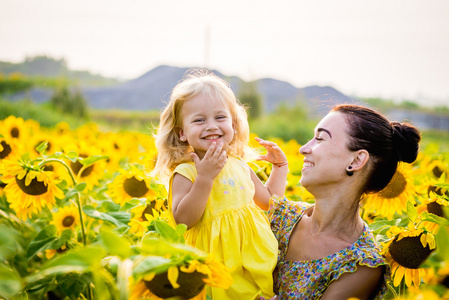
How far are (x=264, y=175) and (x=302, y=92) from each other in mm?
14131

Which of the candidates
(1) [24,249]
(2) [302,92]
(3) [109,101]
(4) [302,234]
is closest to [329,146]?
(4) [302,234]

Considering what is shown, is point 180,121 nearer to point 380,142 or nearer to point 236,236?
point 236,236

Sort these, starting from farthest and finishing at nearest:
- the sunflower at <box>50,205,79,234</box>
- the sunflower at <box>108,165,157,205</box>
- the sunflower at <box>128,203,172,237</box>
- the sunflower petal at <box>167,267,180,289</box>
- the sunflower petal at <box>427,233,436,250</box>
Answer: the sunflower at <box>50,205,79,234</box>, the sunflower at <box>108,165,157,205</box>, the sunflower at <box>128,203,172,237</box>, the sunflower petal at <box>427,233,436,250</box>, the sunflower petal at <box>167,267,180,289</box>

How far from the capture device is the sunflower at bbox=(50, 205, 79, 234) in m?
2.43

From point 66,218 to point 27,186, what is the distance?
53cm

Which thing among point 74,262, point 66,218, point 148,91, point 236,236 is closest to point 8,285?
point 74,262

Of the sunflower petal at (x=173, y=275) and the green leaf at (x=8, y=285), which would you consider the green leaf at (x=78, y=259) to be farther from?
the sunflower petal at (x=173, y=275)

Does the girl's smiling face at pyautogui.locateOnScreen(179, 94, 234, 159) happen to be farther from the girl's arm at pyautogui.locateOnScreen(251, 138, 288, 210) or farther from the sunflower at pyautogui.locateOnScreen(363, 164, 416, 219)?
the sunflower at pyautogui.locateOnScreen(363, 164, 416, 219)

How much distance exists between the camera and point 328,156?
5.67 ft

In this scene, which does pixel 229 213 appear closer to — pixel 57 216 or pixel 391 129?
pixel 391 129

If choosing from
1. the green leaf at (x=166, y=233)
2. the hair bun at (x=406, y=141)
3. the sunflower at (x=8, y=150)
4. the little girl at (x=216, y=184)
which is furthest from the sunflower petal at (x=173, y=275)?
the sunflower at (x=8, y=150)

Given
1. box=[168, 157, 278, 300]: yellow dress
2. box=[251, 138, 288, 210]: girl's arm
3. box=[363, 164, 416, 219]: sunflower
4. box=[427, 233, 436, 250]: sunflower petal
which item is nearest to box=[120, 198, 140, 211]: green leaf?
box=[168, 157, 278, 300]: yellow dress

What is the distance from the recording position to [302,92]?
635 inches

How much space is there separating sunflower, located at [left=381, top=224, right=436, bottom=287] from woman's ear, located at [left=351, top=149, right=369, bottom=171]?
25 centimetres
